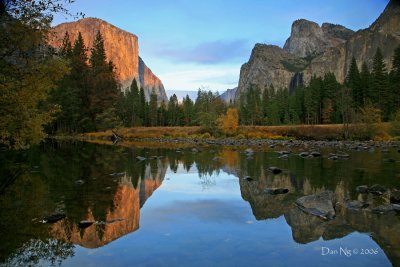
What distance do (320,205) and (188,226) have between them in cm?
338

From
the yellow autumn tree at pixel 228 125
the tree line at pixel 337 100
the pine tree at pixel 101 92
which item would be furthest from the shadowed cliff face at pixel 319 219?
the pine tree at pixel 101 92

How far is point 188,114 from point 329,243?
10460 cm

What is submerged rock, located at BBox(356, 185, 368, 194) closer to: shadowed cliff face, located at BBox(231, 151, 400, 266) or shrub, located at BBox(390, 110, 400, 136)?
shadowed cliff face, located at BBox(231, 151, 400, 266)

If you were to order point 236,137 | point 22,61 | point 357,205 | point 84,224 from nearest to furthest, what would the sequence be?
1. point 84,224
2. point 357,205
3. point 22,61
4. point 236,137

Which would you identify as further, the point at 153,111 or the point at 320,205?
the point at 153,111

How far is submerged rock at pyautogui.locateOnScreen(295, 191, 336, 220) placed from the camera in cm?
816

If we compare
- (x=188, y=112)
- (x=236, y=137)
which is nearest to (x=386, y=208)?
(x=236, y=137)

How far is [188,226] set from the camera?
8086mm

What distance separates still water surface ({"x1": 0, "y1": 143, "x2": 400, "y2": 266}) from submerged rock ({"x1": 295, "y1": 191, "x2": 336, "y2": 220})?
0.20 meters

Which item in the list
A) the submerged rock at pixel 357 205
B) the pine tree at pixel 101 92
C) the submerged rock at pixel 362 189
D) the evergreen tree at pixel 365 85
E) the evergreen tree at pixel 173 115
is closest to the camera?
the submerged rock at pixel 357 205

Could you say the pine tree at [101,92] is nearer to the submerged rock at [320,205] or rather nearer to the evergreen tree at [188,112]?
the evergreen tree at [188,112]

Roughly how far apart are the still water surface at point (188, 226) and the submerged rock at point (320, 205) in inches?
7.7

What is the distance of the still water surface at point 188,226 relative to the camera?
5934mm

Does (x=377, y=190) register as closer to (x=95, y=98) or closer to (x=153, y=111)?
(x=95, y=98)
